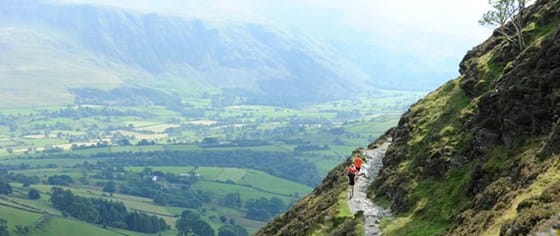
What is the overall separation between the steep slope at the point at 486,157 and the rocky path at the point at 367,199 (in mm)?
1062

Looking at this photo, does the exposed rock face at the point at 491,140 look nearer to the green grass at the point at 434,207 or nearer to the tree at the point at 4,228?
the green grass at the point at 434,207

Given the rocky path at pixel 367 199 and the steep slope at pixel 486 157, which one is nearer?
the steep slope at pixel 486 157

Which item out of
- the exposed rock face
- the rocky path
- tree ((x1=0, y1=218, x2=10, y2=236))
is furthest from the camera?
tree ((x1=0, y1=218, x2=10, y2=236))

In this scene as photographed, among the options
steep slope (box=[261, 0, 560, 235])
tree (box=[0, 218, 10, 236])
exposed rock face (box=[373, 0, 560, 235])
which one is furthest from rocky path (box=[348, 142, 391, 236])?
tree (box=[0, 218, 10, 236])

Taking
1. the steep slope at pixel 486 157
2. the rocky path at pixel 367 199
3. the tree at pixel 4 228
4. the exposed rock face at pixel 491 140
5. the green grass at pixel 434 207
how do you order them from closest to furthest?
the steep slope at pixel 486 157, the exposed rock face at pixel 491 140, the green grass at pixel 434 207, the rocky path at pixel 367 199, the tree at pixel 4 228

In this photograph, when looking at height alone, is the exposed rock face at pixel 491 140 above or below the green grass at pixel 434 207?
above

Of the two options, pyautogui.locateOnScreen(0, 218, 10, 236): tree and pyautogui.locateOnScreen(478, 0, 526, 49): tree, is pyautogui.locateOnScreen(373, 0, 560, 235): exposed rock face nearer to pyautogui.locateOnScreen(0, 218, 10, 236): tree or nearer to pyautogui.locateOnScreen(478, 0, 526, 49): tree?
pyautogui.locateOnScreen(478, 0, 526, 49): tree

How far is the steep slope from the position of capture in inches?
1243

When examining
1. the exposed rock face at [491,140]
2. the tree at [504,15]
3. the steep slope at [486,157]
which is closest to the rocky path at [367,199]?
the steep slope at [486,157]

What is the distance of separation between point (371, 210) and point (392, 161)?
32.9 ft

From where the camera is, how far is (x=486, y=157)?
4319 centimetres

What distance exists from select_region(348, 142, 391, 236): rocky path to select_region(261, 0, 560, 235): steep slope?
1.06m

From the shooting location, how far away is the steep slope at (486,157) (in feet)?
104

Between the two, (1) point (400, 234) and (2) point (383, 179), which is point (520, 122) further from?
(2) point (383, 179)
